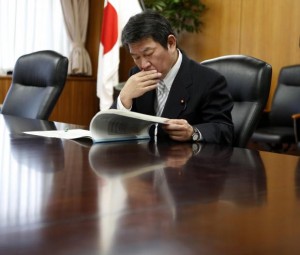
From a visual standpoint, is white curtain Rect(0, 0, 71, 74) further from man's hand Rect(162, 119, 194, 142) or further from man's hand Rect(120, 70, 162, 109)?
man's hand Rect(162, 119, 194, 142)

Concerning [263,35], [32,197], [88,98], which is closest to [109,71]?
[88,98]

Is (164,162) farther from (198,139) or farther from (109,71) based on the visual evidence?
(109,71)

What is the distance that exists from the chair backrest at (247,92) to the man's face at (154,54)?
299mm

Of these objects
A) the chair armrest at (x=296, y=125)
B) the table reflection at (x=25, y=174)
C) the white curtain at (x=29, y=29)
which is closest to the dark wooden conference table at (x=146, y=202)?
the table reflection at (x=25, y=174)

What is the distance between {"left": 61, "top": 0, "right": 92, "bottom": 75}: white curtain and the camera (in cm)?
530

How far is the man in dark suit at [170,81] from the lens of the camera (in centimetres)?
180

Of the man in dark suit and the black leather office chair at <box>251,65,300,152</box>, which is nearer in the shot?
the man in dark suit

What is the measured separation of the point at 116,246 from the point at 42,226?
0.40 feet

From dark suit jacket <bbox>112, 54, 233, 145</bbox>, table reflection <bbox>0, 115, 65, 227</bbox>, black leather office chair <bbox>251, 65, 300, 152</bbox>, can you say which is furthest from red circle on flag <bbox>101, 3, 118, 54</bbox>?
table reflection <bbox>0, 115, 65, 227</bbox>

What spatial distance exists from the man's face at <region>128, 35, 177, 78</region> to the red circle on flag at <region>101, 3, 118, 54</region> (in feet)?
9.93

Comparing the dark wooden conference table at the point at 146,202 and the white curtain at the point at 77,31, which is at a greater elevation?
the white curtain at the point at 77,31

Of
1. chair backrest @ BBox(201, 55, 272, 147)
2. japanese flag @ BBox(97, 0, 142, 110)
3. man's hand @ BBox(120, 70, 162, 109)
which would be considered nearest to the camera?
man's hand @ BBox(120, 70, 162, 109)

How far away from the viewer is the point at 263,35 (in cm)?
441

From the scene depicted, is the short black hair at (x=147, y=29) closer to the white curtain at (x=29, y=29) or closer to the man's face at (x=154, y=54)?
the man's face at (x=154, y=54)
